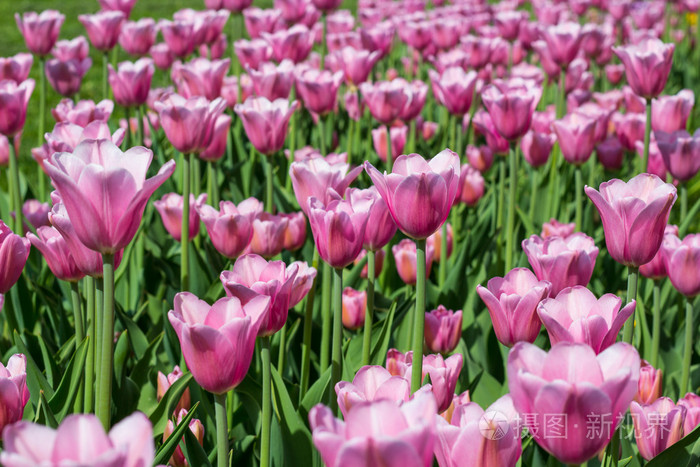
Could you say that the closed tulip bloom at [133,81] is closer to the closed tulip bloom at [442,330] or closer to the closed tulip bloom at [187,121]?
the closed tulip bloom at [187,121]

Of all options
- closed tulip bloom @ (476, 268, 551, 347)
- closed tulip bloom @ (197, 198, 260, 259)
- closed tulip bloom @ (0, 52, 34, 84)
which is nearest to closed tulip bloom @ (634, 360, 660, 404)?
closed tulip bloom @ (476, 268, 551, 347)

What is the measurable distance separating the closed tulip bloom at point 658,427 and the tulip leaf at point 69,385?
1.13m

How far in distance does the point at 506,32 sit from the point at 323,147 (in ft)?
6.88

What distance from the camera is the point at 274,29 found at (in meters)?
4.24

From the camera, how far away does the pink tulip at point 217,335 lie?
121 centimetres

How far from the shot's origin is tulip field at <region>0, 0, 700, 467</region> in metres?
1.05

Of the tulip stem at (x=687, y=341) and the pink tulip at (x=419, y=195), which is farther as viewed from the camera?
the tulip stem at (x=687, y=341)

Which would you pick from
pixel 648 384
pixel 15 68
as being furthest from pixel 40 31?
pixel 648 384

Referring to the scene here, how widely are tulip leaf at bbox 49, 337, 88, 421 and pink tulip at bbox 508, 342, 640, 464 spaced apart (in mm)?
956

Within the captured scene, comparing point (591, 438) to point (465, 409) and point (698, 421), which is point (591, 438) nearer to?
point (465, 409)

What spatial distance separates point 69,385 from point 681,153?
201cm

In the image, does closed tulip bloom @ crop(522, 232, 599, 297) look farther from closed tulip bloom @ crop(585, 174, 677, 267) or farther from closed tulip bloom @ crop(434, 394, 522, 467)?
closed tulip bloom @ crop(434, 394, 522, 467)

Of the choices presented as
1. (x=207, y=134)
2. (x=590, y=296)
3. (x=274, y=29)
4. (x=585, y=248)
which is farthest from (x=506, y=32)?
(x=590, y=296)

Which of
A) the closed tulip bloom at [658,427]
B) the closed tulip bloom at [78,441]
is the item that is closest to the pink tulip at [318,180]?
the closed tulip bloom at [658,427]
